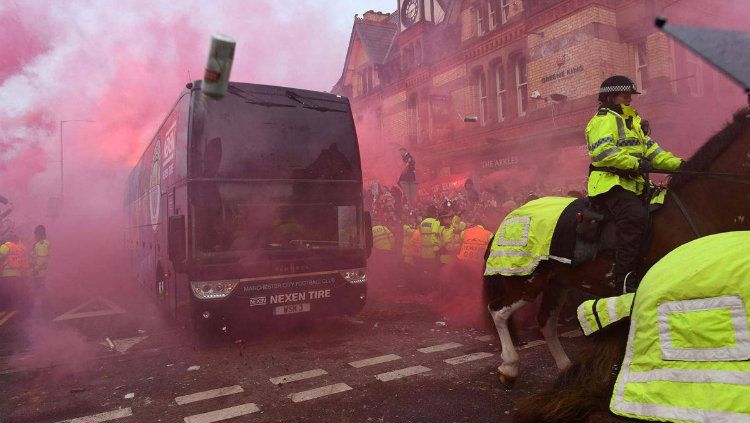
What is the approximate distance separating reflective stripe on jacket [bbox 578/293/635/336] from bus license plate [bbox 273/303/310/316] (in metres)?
4.71

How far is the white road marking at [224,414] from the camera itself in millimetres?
3992

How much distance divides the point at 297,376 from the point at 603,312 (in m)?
3.57

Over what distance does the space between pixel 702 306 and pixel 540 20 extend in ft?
58.8

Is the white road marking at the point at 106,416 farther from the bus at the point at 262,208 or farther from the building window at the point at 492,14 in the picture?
the building window at the point at 492,14

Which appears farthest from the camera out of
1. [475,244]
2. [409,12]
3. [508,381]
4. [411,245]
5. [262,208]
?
[409,12]

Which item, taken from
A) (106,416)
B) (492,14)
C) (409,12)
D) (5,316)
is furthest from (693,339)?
(409,12)

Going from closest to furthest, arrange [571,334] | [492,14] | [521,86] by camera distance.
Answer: [571,334]
[521,86]
[492,14]

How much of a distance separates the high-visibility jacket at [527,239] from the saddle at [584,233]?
6 centimetres

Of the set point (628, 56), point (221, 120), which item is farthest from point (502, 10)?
point (221, 120)

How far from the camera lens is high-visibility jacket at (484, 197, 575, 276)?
4.19 meters

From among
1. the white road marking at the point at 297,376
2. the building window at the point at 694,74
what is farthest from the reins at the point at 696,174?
the building window at the point at 694,74

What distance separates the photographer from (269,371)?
532 cm

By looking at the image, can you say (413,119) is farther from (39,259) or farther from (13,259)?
(13,259)

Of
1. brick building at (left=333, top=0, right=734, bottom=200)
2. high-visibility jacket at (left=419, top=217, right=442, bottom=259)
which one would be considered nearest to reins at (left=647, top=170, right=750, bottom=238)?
high-visibility jacket at (left=419, top=217, right=442, bottom=259)
